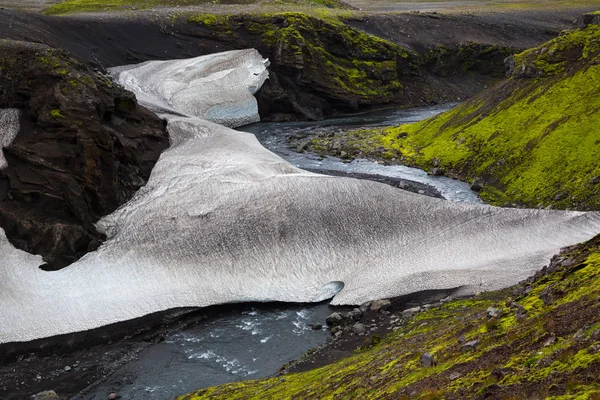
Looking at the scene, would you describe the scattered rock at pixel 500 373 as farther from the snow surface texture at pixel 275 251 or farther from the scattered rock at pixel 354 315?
the snow surface texture at pixel 275 251

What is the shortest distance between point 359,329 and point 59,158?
19165 millimetres

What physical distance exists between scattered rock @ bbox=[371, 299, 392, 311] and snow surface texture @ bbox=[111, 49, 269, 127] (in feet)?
142

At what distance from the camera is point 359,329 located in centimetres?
2773

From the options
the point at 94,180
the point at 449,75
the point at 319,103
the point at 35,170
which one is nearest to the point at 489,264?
the point at 94,180

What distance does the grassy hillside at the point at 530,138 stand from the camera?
40656mm

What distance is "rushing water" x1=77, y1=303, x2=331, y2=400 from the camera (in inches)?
1005

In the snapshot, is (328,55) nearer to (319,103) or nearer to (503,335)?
(319,103)

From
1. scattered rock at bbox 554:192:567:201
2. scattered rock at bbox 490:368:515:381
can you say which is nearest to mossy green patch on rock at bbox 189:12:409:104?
scattered rock at bbox 554:192:567:201

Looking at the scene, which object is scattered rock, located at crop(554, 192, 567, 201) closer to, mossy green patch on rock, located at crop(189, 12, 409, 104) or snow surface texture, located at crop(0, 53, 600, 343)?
snow surface texture, located at crop(0, 53, 600, 343)

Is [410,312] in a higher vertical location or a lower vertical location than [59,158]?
lower

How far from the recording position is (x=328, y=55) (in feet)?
264

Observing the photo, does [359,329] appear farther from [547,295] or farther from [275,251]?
[547,295]

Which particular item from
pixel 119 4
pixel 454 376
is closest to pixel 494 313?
pixel 454 376

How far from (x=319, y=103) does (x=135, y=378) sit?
2223 inches
